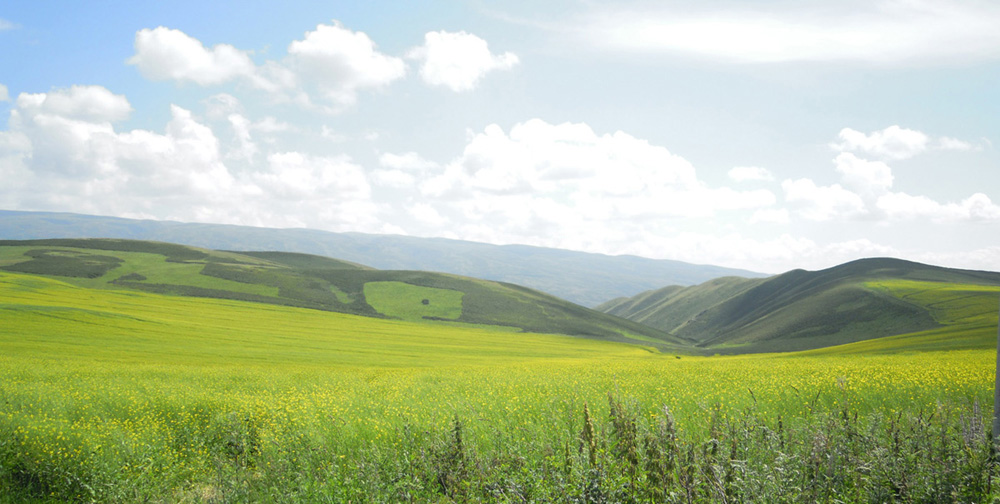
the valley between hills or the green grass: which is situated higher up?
the valley between hills

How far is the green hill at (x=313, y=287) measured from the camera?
135m

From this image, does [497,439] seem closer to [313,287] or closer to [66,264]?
[313,287]

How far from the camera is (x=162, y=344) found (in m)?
48.5

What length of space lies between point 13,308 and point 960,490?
3171 inches

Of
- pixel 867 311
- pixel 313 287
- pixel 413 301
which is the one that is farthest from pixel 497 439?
pixel 867 311

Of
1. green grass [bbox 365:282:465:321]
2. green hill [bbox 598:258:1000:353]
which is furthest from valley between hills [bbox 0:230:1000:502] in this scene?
green grass [bbox 365:282:465:321]

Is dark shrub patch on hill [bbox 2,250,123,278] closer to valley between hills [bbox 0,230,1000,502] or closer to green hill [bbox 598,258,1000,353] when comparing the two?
valley between hills [bbox 0,230,1000,502]

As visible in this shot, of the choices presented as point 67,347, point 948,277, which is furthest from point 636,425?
point 948,277

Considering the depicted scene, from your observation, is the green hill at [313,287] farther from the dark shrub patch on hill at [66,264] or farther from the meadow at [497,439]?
the meadow at [497,439]

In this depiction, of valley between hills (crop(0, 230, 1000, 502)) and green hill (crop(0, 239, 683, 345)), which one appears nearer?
valley between hills (crop(0, 230, 1000, 502))

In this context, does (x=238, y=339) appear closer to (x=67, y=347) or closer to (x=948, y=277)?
(x=67, y=347)

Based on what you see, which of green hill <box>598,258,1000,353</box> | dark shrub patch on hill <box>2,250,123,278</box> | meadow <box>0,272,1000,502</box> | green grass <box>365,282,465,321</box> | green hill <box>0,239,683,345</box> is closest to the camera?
meadow <box>0,272,1000,502</box>

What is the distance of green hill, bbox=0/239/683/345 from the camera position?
135 metres

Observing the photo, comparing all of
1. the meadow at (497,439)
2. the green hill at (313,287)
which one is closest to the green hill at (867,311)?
the green hill at (313,287)
